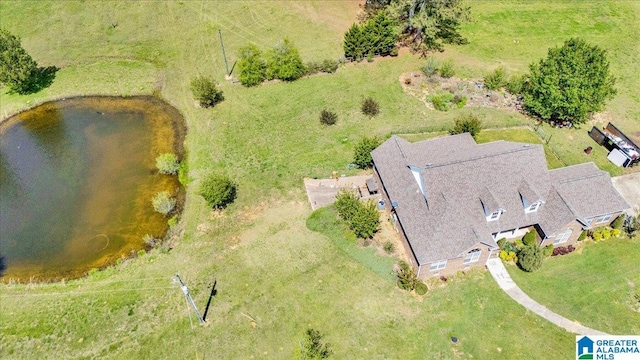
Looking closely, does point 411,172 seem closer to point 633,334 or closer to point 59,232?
point 633,334

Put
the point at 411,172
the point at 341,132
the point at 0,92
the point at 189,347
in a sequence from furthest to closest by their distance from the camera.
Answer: the point at 0,92 < the point at 341,132 < the point at 411,172 < the point at 189,347

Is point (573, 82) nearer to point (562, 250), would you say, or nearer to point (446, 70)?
point (446, 70)

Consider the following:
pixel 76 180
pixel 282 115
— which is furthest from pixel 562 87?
pixel 76 180

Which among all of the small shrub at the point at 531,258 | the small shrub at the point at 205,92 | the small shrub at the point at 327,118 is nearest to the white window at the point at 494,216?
the small shrub at the point at 531,258

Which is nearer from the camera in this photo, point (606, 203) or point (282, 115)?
point (606, 203)

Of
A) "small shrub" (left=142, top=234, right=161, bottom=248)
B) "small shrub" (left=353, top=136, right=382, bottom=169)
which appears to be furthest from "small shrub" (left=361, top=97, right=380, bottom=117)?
"small shrub" (left=142, top=234, right=161, bottom=248)

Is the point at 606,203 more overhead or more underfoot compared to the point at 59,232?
more overhead
